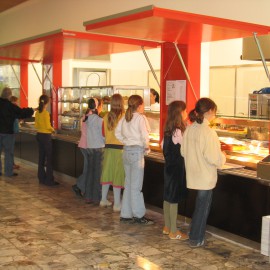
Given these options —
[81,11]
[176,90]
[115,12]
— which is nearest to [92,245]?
[176,90]

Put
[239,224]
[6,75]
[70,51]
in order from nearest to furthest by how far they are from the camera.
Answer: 1. [239,224]
2. [70,51]
3. [6,75]

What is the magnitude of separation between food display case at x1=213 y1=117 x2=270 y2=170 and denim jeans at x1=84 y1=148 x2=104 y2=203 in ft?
5.30

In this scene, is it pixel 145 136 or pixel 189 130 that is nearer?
pixel 189 130

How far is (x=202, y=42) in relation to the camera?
601 centimetres

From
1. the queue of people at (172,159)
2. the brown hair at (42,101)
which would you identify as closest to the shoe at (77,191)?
the queue of people at (172,159)

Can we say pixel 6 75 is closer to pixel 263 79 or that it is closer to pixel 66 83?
pixel 66 83

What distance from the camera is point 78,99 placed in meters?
8.14

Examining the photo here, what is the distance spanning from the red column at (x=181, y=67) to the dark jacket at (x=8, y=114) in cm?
304

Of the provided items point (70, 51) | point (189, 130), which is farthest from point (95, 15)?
point (189, 130)

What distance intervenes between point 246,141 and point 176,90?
1.13m

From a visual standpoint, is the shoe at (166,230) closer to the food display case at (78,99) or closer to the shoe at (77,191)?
the shoe at (77,191)

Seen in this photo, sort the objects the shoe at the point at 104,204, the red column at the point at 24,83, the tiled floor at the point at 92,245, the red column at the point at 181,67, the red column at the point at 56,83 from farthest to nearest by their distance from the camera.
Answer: the red column at the point at 24,83 < the red column at the point at 56,83 < the shoe at the point at 104,204 < the red column at the point at 181,67 < the tiled floor at the point at 92,245

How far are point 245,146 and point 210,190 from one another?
1.05 m

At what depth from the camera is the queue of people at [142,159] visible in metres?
4.52
